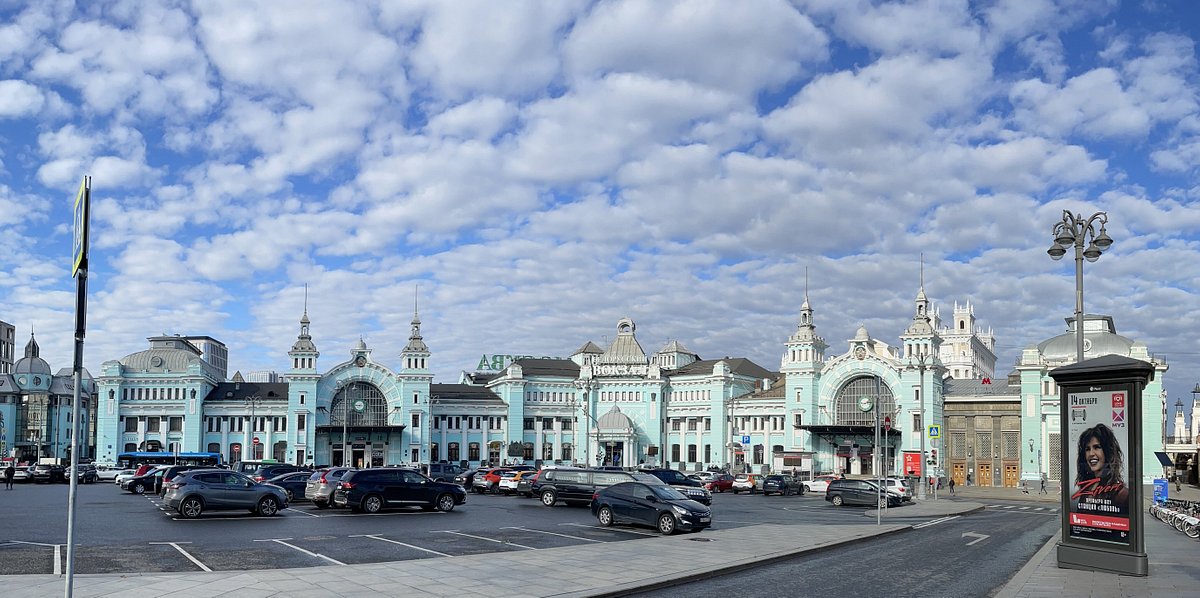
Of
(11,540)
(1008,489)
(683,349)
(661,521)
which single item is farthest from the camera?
(683,349)

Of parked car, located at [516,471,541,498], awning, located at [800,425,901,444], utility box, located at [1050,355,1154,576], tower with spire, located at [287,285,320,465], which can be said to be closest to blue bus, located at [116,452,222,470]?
tower with spire, located at [287,285,320,465]

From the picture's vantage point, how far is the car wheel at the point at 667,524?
2852 centimetres

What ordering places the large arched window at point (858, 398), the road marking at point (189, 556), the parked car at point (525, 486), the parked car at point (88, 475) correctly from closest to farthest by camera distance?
the road marking at point (189, 556)
the parked car at point (525, 486)
the parked car at point (88, 475)
the large arched window at point (858, 398)

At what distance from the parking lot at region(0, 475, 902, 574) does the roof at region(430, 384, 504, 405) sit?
70.9 m

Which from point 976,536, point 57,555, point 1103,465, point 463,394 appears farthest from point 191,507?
point 463,394

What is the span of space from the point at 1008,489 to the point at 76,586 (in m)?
82.8

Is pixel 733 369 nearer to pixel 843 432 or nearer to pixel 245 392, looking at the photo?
pixel 843 432

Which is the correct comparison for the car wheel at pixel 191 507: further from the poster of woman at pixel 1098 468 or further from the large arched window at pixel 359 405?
the large arched window at pixel 359 405

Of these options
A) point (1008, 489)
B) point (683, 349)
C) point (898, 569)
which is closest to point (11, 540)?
point (898, 569)

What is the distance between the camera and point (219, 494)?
3222 centimetres

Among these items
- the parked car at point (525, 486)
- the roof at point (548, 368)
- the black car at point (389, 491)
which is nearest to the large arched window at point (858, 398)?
the roof at point (548, 368)

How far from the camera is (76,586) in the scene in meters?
16.4

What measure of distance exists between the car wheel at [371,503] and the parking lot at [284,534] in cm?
48

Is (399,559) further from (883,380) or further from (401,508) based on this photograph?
(883,380)
